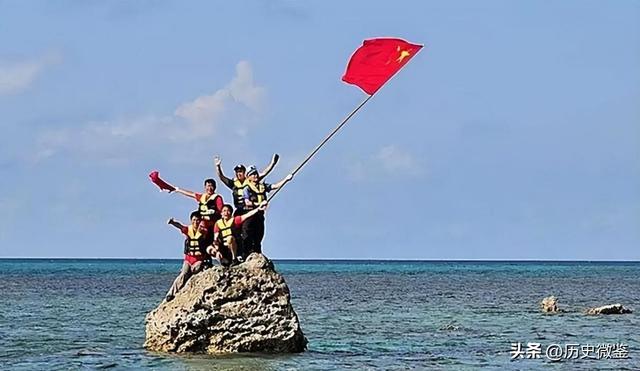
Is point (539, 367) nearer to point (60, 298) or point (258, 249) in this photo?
point (258, 249)

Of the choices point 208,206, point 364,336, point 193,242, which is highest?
point 208,206

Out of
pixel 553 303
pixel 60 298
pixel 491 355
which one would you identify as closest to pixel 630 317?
pixel 553 303

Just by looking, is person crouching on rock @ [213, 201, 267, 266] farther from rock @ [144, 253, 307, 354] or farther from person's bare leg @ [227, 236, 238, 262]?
rock @ [144, 253, 307, 354]

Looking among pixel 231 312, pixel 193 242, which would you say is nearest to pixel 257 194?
pixel 193 242

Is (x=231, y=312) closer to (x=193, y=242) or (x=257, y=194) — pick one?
(x=193, y=242)

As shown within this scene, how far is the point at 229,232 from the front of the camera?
21859 millimetres

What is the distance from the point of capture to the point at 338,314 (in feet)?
128

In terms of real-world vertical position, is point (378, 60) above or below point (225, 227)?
above

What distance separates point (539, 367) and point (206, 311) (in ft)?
22.7

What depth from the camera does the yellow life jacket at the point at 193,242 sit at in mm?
22562

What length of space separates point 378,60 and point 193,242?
5.13 meters

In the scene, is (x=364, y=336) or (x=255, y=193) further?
(x=364, y=336)

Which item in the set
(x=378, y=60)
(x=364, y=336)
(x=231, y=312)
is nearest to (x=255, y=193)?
(x=231, y=312)

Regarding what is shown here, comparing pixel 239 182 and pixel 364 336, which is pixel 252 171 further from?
pixel 364 336
